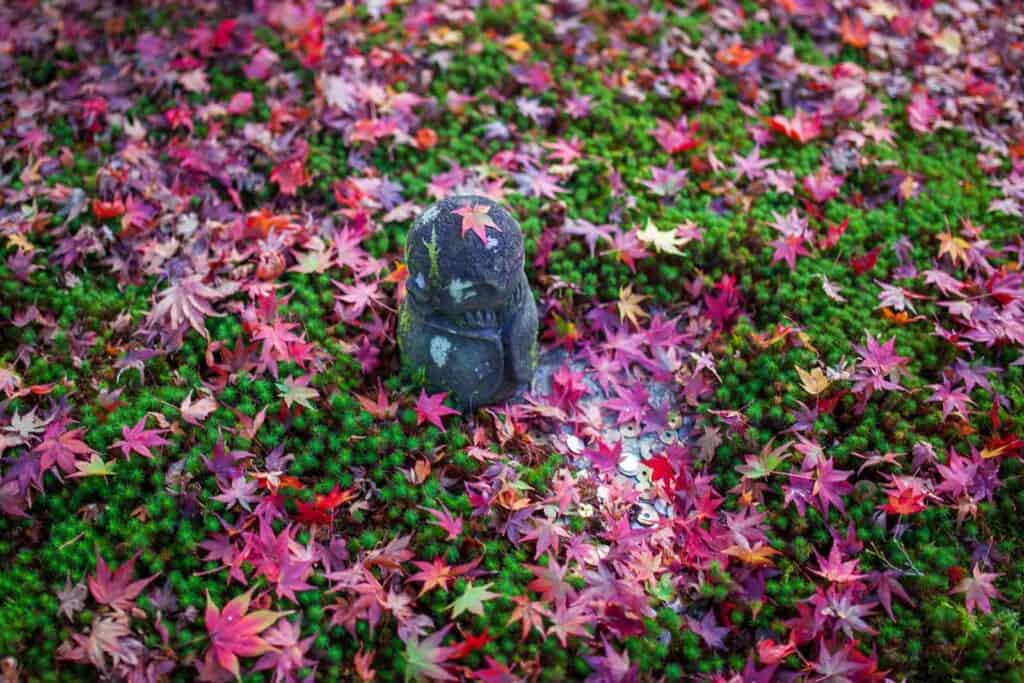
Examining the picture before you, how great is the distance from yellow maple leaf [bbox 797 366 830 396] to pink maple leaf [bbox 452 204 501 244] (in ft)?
5.04

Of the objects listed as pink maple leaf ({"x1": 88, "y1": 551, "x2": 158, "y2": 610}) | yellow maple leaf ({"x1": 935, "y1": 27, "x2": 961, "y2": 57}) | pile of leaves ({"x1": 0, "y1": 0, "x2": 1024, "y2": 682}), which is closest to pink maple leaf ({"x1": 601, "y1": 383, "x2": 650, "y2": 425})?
pile of leaves ({"x1": 0, "y1": 0, "x2": 1024, "y2": 682})

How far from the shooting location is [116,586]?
273cm

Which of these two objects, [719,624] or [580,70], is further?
[580,70]

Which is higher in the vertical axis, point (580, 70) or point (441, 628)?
point (580, 70)

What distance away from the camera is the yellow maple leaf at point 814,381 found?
133 inches

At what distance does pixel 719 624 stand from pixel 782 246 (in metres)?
1.89

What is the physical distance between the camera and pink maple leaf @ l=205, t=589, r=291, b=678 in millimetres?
2598

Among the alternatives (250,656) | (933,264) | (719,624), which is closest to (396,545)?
(250,656)

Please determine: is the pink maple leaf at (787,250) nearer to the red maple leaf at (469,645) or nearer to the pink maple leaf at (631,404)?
the pink maple leaf at (631,404)

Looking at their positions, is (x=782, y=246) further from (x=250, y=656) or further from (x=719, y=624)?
(x=250, y=656)

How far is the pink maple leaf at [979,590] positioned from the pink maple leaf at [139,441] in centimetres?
313

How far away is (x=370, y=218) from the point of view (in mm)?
4074

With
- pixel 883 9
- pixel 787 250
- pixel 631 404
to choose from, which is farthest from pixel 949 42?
pixel 631 404

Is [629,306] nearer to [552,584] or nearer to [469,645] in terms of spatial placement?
[552,584]
